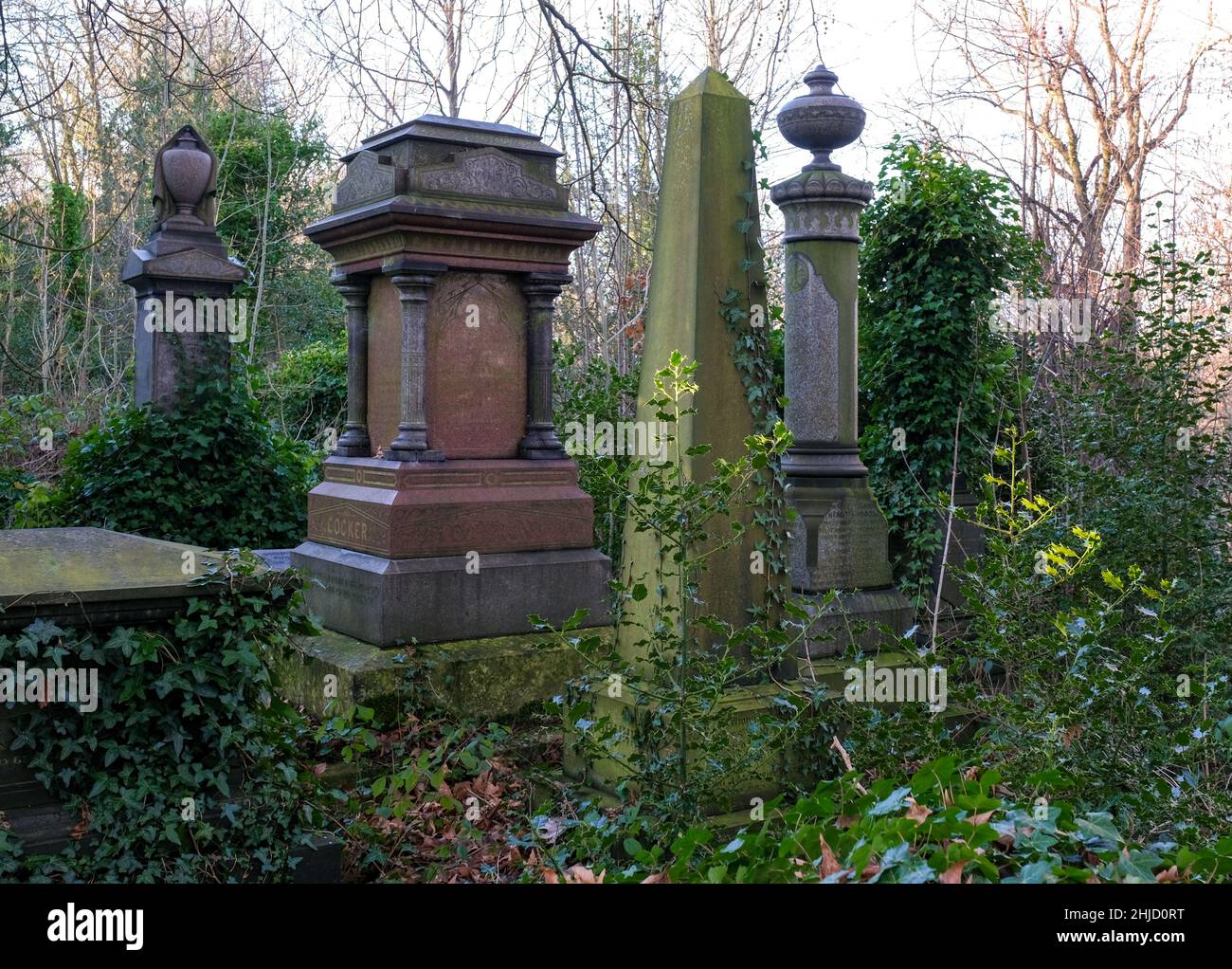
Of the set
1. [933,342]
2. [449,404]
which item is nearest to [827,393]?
[933,342]

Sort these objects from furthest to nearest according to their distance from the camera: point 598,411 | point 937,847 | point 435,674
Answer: point 598,411 → point 435,674 → point 937,847

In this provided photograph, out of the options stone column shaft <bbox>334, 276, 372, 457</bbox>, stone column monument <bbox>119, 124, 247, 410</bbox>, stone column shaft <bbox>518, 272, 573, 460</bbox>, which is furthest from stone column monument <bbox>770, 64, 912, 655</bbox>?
stone column monument <bbox>119, 124, 247, 410</bbox>

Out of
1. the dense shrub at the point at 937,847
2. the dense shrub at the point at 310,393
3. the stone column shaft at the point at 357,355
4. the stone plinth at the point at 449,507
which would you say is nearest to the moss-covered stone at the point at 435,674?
the stone plinth at the point at 449,507

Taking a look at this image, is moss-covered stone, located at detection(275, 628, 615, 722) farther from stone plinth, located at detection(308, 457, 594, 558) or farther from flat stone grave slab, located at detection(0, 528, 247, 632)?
flat stone grave slab, located at detection(0, 528, 247, 632)

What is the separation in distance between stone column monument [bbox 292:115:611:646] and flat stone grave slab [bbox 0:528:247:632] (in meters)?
1.79

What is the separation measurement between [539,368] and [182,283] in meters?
4.42

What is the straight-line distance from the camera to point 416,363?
6.37m

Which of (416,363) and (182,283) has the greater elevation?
(182,283)

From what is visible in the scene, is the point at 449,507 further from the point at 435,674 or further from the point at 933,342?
the point at 933,342

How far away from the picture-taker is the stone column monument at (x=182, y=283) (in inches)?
368

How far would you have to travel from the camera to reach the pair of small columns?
6.34 metres

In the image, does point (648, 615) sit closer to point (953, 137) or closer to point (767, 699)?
point (767, 699)
